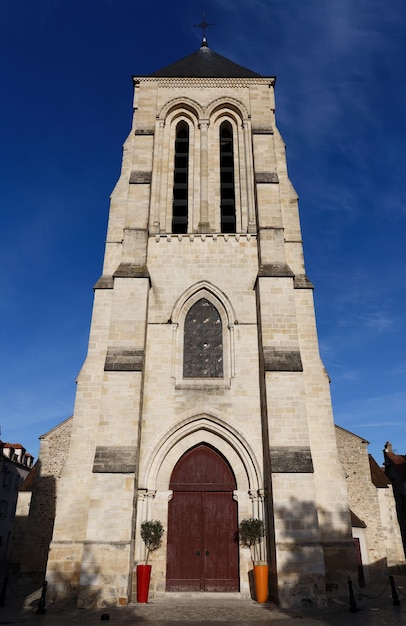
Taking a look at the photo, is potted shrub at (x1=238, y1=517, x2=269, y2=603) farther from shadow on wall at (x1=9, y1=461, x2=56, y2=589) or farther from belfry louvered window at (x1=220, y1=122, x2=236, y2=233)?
belfry louvered window at (x1=220, y1=122, x2=236, y2=233)

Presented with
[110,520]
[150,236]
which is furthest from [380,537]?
[150,236]

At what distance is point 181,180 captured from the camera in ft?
49.8

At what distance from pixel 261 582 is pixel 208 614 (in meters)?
1.78

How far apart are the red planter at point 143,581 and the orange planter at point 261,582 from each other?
84.4 inches

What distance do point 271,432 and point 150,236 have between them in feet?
21.7

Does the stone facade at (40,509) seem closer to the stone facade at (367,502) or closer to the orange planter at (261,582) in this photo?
the orange planter at (261,582)

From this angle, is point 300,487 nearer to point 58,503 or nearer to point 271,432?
point 271,432

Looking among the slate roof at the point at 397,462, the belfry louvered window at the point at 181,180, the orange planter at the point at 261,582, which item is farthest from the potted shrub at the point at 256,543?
the slate roof at the point at 397,462

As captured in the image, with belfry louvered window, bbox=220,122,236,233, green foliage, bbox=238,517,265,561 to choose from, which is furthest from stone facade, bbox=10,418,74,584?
belfry louvered window, bbox=220,122,236,233

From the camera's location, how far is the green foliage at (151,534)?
32.2ft

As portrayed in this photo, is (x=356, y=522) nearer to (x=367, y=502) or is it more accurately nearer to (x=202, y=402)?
(x=367, y=502)

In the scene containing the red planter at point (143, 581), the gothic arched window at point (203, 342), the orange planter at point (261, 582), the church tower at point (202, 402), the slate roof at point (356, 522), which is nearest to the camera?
the red planter at point (143, 581)

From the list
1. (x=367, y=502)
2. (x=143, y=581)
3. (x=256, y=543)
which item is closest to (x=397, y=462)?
(x=367, y=502)

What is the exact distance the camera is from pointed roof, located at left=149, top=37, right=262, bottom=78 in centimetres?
1653
